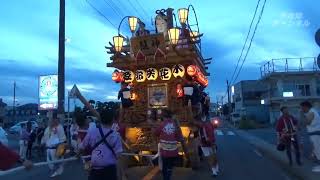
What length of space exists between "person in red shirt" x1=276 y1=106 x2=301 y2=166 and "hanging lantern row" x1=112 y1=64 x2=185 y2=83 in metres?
3.58

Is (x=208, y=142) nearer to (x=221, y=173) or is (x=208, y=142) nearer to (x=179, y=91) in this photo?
(x=221, y=173)

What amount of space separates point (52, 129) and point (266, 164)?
7612 millimetres

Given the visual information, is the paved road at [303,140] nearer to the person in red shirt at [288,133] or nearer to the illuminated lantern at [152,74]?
the person in red shirt at [288,133]

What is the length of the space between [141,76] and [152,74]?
38 centimetres

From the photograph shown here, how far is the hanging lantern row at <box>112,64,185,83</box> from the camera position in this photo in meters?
15.4

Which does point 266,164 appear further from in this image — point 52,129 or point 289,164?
point 52,129

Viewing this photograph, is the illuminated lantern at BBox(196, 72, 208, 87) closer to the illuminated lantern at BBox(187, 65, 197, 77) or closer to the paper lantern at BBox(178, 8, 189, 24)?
the illuminated lantern at BBox(187, 65, 197, 77)

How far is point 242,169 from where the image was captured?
16.0 metres

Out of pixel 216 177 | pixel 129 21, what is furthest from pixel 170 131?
pixel 129 21

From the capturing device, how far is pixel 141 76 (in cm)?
1593

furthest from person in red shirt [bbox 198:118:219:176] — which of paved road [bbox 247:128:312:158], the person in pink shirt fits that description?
the person in pink shirt

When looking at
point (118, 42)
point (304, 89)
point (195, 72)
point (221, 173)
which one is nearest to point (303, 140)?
point (221, 173)

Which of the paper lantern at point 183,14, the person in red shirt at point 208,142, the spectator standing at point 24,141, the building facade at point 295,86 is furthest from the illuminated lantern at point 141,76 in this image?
the building facade at point 295,86

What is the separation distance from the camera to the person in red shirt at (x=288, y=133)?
15586 mm
